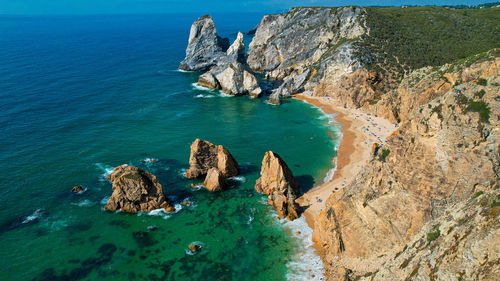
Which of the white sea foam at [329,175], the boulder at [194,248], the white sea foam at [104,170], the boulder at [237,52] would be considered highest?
the boulder at [237,52]

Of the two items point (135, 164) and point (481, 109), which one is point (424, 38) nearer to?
point (481, 109)

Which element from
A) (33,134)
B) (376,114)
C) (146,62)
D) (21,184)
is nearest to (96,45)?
(146,62)

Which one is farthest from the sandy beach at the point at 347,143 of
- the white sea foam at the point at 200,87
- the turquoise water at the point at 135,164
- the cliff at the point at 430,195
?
the white sea foam at the point at 200,87

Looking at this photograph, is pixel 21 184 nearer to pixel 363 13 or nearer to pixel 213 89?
pixel 213 89

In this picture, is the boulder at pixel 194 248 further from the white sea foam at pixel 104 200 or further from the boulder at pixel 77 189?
the boulder at pixel 77 189

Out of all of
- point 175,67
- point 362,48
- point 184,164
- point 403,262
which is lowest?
point 184,164

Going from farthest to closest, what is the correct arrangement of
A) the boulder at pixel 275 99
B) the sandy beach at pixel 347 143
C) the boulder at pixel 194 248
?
the boulder at pixel 275 99 → the sandy beach at pixel 347 143 → the boulder at pixel 194 248
